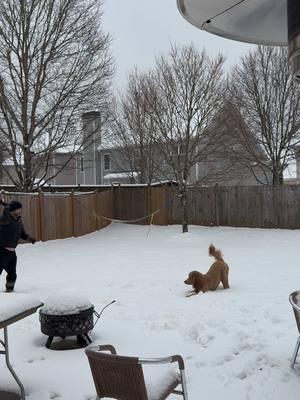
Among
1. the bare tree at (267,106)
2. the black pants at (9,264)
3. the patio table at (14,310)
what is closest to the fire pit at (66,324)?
the patio table at (14,310)

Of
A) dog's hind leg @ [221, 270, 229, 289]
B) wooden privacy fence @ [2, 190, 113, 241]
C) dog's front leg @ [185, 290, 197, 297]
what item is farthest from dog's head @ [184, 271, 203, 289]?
wooden privacy fence @ [2, 190, 113, 241]

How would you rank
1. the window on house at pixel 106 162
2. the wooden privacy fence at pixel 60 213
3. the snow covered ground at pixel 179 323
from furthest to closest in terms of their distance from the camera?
the window on house at pixel 106 162, the wooden privacy fence at pixel 60 213, the snow covered ground at pixel 179 323

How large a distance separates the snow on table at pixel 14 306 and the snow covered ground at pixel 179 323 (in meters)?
0.77

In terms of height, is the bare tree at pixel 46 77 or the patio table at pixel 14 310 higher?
the bare tree at pixel 46 77

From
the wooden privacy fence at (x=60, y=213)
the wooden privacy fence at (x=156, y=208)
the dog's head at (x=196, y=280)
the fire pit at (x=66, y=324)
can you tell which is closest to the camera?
the fire pit at (x=66, y=324)

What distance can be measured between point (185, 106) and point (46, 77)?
575 centimetres

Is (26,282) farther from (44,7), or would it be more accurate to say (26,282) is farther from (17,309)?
(44,7)

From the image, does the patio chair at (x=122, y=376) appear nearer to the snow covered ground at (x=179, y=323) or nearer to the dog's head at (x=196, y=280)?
the snow covered ground at (x=179, y=323)

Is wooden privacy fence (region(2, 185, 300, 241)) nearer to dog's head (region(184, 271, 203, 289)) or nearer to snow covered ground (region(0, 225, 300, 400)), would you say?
snow covered ground (region(0, 225, 300, 400))

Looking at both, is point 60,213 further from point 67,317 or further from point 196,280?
point 67,317

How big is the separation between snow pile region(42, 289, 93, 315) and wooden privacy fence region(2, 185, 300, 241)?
36.2 feet

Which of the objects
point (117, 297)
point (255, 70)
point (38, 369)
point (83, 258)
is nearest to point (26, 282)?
point (117, 297)

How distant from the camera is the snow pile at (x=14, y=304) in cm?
370

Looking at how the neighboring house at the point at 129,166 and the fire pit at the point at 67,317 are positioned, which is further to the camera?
the neighboring house at the point at 129,166
